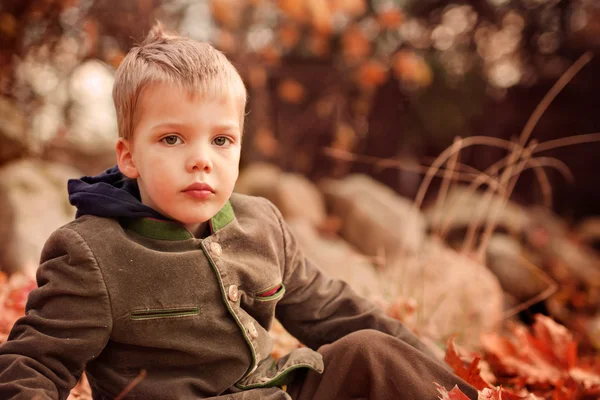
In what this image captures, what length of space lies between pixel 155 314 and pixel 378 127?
5883mm

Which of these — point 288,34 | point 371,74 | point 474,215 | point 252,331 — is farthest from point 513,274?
point 252,331

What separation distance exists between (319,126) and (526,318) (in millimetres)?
3296

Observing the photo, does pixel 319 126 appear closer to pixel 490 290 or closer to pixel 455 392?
pixel 490 290

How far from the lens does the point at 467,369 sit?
199 centimetres

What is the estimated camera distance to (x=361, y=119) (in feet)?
23.1

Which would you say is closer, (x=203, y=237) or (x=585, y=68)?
(x=203, y=237)

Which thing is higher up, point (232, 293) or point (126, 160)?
point (126, 160)

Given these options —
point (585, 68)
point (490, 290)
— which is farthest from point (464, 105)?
point (490, 290)

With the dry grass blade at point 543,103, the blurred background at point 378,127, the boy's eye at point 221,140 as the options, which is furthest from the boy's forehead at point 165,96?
the dry grass blade at point 543,103

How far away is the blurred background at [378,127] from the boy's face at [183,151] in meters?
1.17

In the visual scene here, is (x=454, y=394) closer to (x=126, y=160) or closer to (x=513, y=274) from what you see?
(x=126, y=160)

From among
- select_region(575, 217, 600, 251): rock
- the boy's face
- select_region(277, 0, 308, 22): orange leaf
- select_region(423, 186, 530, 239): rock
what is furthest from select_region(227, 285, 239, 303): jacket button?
select_region(575, 217, 600, 251): rock

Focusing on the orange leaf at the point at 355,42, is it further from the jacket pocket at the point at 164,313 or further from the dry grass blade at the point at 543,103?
the jacket pocket at the point at 164,313

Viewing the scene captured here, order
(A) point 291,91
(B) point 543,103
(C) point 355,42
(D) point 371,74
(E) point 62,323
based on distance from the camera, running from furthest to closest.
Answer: (A) point 291,91, (D) point 371,74, (C) point 355,42, (B) point 543,103, (E) point 62,323
